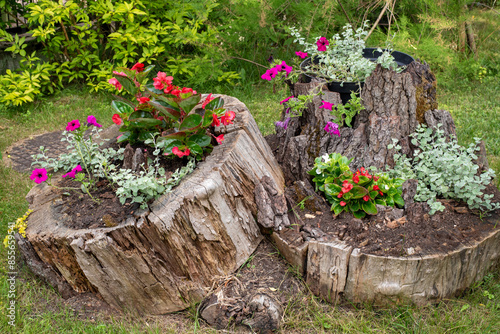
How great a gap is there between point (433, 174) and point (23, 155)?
376 centimetres

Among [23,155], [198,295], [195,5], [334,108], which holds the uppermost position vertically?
[195,5]

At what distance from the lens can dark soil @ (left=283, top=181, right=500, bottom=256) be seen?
2.18 m

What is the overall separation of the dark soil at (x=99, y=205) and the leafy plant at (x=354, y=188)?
858mm

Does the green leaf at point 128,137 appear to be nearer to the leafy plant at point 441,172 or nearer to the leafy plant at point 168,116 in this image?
the leafy plant at point 168,116

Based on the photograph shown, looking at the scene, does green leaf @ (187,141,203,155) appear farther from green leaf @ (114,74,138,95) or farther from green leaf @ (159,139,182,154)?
green leaf @ (114,74,138,95)

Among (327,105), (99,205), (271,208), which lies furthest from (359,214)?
(99,205)

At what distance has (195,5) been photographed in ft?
16.0

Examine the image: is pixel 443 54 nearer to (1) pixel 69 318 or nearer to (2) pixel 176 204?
(2) pixel 176 204

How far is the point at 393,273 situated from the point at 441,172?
80cm

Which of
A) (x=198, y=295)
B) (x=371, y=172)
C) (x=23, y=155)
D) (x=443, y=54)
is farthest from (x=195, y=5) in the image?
(x=198, y=295)

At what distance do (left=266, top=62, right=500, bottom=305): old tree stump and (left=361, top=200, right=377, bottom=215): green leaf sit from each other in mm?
47

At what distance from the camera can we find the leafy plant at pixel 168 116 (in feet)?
7.65

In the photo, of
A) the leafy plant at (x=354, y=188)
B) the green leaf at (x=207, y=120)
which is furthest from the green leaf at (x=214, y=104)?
the leafy plant at (x=354, y=188)

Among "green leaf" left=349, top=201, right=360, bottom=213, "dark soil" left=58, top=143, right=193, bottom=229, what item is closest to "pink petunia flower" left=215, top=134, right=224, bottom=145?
"dark soil" left=58, top=143, right=193, bottom=229
